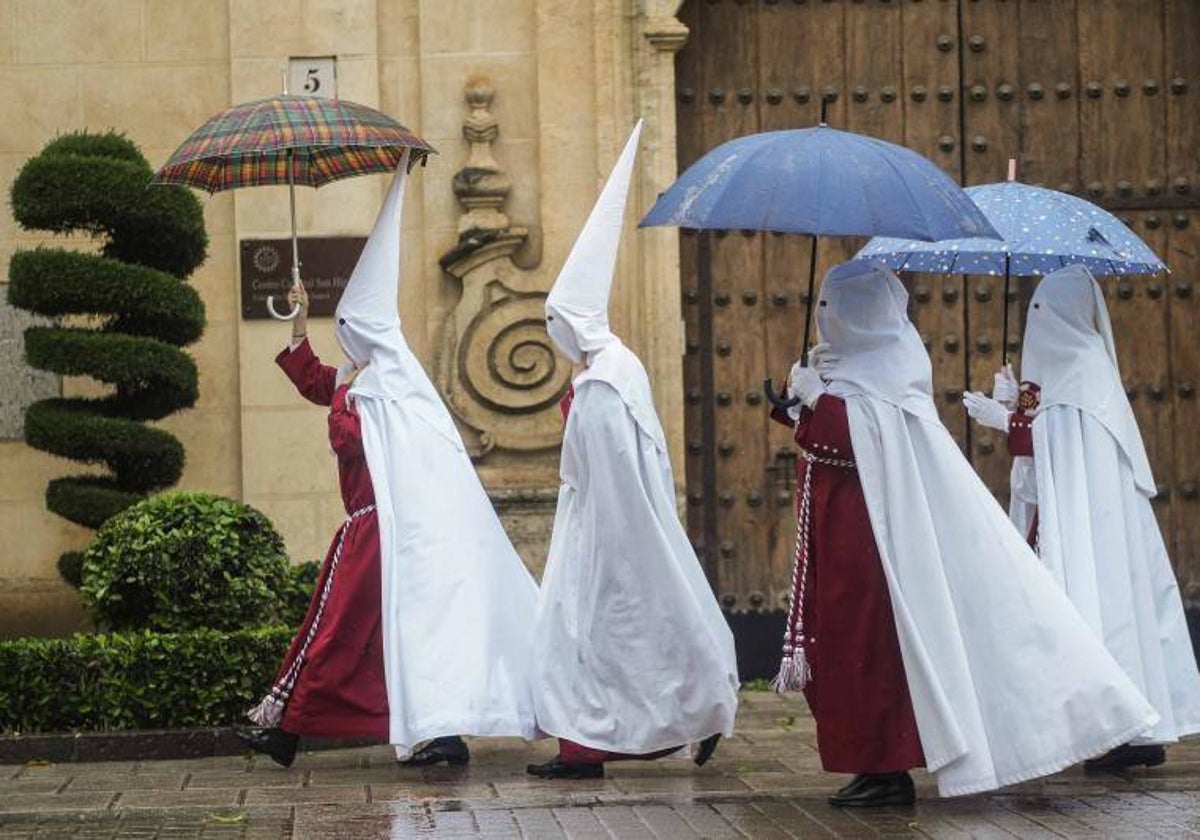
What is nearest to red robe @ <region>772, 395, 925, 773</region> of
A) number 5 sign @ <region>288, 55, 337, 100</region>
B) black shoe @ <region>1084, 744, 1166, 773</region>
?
black shoe @ <region>1084, 744, 1166, 773</region>

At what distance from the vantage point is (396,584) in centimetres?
930

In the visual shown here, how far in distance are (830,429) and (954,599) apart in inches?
26.4

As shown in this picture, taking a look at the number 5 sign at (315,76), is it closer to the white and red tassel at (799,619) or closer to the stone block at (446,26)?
the stone block at (446,26)

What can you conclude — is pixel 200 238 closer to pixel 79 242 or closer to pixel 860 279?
pixel 79 242

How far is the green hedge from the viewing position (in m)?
9.84

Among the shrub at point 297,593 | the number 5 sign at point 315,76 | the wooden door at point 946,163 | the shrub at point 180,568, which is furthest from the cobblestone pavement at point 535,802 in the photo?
the number 5 sign at point 315,76

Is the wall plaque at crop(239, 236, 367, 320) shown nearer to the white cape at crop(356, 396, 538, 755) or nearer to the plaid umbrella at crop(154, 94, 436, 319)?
the plaid umbrella at crop(154, 94, 436, 319)

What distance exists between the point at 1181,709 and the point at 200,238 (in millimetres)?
4707

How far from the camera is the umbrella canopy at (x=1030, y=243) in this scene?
8.92 meters

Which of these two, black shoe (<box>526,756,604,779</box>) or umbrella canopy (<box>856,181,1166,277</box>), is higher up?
umbrella canopy (<box>856,181,1166,277</box>)

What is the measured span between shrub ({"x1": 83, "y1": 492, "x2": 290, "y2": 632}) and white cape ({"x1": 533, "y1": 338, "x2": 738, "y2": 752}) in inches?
66.9

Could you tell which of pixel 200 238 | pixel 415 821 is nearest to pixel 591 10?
pixel 200 238

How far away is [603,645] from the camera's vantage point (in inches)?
352

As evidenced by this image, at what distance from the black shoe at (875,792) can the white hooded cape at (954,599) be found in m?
0.12
